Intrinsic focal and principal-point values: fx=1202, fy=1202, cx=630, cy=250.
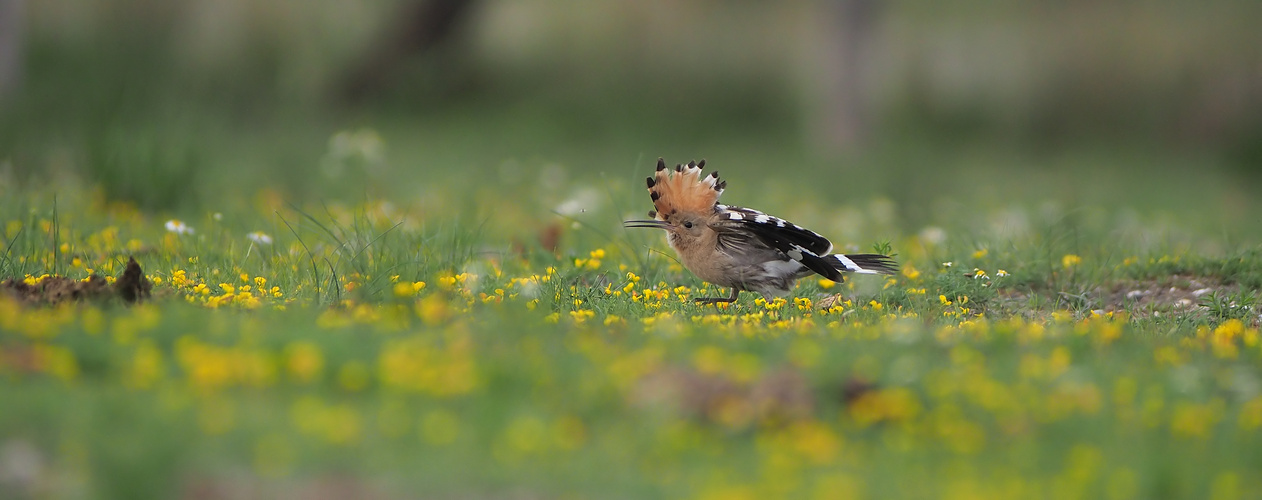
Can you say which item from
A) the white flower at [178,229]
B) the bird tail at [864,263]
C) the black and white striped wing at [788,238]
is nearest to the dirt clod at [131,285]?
the white flower at [178,229]

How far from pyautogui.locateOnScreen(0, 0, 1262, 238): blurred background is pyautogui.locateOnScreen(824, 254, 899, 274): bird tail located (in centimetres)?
604

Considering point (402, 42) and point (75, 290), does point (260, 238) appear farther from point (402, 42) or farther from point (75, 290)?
point (402, 42)

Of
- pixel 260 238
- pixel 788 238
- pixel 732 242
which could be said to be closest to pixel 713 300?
pixel 732 242

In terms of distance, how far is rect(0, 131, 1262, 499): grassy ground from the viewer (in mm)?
3467

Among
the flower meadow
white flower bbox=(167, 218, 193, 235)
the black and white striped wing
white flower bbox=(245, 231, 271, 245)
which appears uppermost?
white flower bbox=(167, 218, 193, 235)

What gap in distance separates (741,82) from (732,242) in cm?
1196

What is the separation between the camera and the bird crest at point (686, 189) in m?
6.23

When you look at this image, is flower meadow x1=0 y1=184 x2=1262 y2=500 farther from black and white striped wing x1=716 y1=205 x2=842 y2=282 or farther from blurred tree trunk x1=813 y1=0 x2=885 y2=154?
blurred tree trunk x1=813 y1=0 x2=885 y2=154

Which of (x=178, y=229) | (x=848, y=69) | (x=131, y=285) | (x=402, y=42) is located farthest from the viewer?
(x=402, y=42)

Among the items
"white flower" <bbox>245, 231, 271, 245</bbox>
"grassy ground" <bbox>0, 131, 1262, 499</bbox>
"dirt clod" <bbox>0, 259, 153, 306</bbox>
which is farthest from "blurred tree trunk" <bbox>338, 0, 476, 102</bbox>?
"dirt clod" <bbox>0, 259, 153, 306</bbox>

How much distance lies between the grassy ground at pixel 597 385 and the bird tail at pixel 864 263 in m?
0.17

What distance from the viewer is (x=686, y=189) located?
246 inches

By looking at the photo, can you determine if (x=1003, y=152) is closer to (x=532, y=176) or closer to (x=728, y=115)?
(x=728, y=115)

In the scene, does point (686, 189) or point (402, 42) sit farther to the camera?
point (402, 42)
